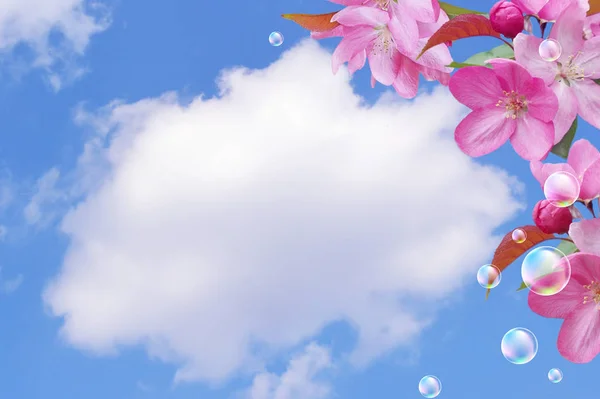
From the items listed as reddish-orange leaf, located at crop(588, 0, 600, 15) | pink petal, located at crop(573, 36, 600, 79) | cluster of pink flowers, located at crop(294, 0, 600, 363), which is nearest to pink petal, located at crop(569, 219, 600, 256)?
cluster of pink flowers, located at crop(294, 0, 600, 363)

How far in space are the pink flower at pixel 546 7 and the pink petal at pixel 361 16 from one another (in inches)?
12.2

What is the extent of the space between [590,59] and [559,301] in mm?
457

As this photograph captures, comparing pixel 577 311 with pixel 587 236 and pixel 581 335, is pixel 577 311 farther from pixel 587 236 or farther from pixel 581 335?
pixel 587 236

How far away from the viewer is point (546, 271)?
46.4 inches

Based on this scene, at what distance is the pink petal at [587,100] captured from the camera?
125cm

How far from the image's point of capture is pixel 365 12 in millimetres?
1455

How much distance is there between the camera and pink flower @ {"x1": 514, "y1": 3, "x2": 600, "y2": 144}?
1231 millimetres

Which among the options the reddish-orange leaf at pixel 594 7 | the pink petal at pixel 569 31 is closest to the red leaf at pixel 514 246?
the pink petal at pixel 569 31

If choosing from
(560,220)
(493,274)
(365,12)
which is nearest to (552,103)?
(560,220)

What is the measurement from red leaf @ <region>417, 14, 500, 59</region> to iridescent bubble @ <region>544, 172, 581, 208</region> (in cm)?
31

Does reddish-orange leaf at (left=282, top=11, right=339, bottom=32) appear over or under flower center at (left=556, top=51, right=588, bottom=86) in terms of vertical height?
over

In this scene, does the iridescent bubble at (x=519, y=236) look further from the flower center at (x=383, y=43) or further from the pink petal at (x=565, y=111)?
the flower center at (x=383, y=43)

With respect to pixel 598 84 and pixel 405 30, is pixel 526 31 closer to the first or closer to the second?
pixel 598 84

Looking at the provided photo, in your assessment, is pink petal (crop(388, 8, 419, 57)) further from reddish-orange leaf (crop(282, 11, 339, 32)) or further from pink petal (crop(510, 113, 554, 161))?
pink petal (crop(510, 113, 554, 161))
